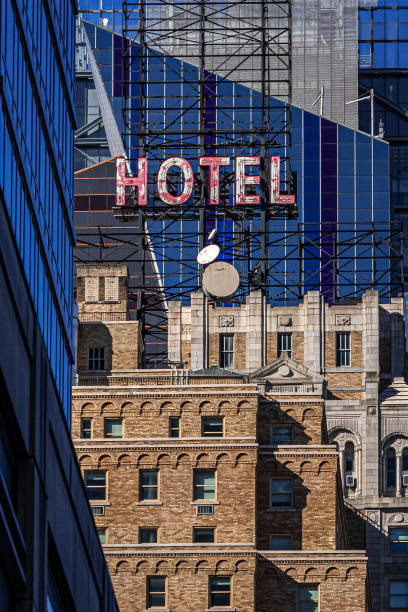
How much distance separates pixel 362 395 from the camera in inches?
5581

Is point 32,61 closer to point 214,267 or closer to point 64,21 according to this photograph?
point 64,21

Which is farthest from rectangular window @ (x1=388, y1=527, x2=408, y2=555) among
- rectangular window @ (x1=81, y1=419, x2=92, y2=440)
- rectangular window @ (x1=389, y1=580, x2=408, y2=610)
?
rectangular window @ (x1=81, y1=419, x2=92, y2=440)

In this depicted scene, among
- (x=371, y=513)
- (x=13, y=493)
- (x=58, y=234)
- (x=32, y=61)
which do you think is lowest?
(x=371, y=513)

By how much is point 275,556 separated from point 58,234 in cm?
3518

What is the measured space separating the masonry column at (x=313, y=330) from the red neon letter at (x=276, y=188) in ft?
32.1

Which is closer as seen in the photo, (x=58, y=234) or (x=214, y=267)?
(x=58, y=234)

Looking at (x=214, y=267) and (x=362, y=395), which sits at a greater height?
(x=214, y=267)

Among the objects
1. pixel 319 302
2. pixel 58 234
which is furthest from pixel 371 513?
pixel 58 234

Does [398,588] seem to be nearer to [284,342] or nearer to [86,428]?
[284,342]

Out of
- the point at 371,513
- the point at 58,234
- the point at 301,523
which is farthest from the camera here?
the point at 371,513

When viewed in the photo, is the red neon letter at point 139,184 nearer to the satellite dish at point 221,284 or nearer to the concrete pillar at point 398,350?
the satellite dish at point 221,284

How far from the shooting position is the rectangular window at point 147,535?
348 ft

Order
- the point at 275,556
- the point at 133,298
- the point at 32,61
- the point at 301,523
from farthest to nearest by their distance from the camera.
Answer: the point at 133,298, the point at 301,523, the point at 275,556, the point at 32,61

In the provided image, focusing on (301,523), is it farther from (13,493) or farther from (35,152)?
(13,493)
